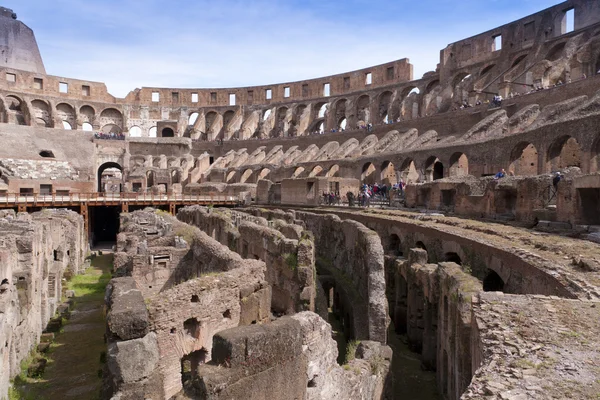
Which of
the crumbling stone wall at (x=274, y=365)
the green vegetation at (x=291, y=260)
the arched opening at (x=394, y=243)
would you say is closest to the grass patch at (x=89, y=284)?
the green vegetation at (x=291, y=260)

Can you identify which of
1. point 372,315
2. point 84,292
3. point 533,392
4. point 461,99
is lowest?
point 84,292

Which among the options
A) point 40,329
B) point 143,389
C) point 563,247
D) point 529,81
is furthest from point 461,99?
point 143,389

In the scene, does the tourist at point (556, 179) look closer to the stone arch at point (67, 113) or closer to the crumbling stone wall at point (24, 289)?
the crumbling stone wall at point (24, 289)

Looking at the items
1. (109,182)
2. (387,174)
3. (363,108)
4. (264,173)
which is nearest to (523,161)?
(387,174)

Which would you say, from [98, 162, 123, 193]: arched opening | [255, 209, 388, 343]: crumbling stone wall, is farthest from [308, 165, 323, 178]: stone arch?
[98, 162, 123, 193]: arched opening

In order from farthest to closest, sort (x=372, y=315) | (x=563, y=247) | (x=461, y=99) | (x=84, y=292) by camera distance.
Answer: (x=461, y=99), (x=84, y=292), (x=563, y=247), (x=372, y=315)

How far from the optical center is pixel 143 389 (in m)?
4.24

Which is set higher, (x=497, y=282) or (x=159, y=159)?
(x=159, y=159)

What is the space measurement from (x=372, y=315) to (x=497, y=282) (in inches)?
160

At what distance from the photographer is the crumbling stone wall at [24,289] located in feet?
23.7

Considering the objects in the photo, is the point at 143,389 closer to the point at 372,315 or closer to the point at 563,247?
the point at 372,315

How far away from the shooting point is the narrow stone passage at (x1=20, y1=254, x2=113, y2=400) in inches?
311

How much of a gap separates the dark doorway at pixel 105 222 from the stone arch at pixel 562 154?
89.0 ft

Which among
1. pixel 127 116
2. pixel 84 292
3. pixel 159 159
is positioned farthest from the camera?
pixel 127 116
